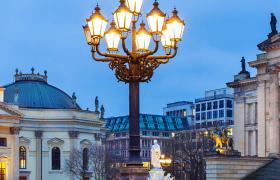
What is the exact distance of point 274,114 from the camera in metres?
79.6

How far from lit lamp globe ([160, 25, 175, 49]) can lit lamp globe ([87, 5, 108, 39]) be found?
1.63m

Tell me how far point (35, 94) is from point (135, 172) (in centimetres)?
9204

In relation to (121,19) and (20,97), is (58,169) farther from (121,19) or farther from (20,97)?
(121,19)

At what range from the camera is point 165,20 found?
20.2 m

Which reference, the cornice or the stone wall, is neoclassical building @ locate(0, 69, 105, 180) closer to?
the cornice

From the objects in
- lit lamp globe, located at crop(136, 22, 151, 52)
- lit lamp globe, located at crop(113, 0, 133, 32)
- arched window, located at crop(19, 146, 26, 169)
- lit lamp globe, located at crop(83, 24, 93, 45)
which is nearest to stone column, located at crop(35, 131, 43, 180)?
arched window, located at crop(19, 146, 26, 169)

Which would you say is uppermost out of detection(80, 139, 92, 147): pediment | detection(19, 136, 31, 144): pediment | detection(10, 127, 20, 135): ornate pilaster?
detection(10, 127, 20, 135): ornate pilaster

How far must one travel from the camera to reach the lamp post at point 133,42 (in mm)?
19312

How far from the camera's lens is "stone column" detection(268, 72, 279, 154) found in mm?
79125

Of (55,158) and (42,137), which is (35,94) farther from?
(55,158)

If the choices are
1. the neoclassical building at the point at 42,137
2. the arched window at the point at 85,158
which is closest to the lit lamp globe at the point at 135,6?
the neoclassical building at the point at 42,137

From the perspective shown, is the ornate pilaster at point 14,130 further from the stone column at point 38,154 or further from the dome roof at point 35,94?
the dome roof at point 35,94

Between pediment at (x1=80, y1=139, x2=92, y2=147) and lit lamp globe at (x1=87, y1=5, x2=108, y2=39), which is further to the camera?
pediment at (x1=80, y1=139, x2=92, y2=147)

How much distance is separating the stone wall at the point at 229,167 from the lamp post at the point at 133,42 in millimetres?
47910
